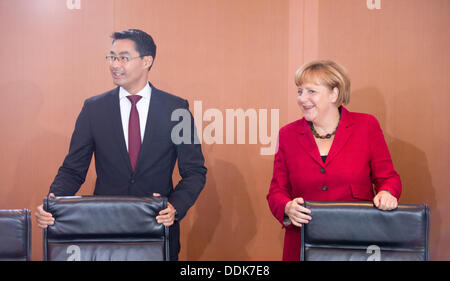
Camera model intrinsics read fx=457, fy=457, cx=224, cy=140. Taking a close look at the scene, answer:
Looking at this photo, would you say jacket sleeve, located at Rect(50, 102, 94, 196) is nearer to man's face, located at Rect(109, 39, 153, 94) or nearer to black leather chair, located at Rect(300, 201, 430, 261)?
man's face, located at Rect(109, 39, 153, 94)

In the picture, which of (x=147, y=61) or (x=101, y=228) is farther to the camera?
(x=147, y=61)

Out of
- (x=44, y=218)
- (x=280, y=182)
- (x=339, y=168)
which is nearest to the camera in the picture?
(x=44, y=218)

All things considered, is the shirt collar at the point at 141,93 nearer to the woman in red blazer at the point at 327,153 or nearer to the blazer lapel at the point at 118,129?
the blazer lapel at the point at 118,129

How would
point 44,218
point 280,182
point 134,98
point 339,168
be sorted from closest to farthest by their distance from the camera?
point 44,218 → point 339,168 → point 280,182 → point 134,98

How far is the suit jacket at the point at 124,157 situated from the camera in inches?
92.7

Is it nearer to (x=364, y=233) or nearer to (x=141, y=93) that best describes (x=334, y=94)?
A: (x=364, y=233)

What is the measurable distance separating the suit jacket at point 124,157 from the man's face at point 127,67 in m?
0.16

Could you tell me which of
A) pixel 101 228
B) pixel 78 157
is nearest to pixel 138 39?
pixel 78 157

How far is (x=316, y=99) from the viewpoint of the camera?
220 centimetres

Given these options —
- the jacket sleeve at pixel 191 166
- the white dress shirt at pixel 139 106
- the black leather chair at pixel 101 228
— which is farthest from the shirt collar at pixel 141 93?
the black leather chair at pixel 101 228

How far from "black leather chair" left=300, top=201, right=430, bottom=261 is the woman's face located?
0.64 metres

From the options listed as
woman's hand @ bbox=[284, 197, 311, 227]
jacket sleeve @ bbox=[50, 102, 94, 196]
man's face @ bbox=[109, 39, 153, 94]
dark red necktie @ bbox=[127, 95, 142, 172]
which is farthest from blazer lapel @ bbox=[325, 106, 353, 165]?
jacket sleeve @ bbox=[50, 102, 94, 196]

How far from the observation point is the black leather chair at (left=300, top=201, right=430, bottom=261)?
1672 mm

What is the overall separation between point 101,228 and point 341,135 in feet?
3.89
